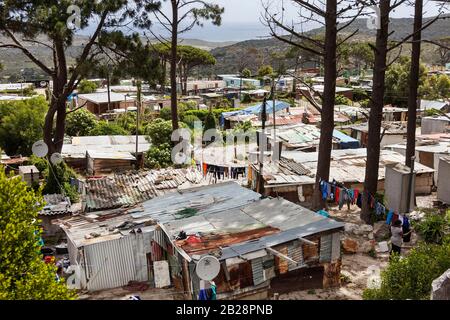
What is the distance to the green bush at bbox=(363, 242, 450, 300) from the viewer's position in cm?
639

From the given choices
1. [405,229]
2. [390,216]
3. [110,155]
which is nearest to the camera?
[405,229]

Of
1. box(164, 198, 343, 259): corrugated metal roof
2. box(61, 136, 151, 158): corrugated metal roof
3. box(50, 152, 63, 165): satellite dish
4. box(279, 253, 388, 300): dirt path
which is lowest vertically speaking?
box(279, 253, 388, 300): dirt path

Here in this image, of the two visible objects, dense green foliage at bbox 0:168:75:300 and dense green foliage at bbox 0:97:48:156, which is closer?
dense green foliage at bbox 0:168:75:300

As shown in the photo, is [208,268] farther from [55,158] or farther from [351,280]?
[55,158]

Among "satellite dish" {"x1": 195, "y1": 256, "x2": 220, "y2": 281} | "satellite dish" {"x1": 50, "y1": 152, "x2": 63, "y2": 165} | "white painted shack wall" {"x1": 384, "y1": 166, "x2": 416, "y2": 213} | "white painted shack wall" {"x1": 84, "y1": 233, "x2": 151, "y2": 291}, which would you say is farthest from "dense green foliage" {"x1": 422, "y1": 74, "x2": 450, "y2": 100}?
"satellite dish" {"x1": 195, "y1": 256, "x2": 220, "y2": 281}

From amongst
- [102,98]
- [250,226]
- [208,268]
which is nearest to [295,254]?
[250,226]

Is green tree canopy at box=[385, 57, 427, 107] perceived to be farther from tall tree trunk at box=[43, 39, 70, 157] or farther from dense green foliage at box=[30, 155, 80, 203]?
dense green foliage at box=[30, 155, 80, 203]

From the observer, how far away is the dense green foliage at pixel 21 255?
5.52m

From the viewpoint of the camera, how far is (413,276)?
257 inches

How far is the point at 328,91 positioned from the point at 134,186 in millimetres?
6057

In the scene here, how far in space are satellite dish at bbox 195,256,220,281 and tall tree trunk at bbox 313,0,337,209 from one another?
6.06m

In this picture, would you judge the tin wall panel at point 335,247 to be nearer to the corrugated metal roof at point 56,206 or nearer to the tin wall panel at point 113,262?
the tin wall panel at point 113,262

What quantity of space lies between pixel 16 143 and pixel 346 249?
1650 centimetres

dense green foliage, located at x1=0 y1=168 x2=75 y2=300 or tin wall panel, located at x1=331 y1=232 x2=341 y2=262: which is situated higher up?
dense green foliage, located at x1=0 y1=168 x2=75 y2=300
